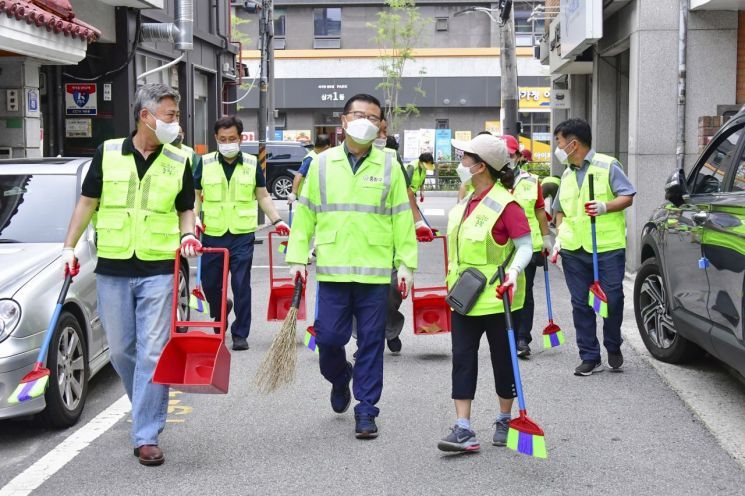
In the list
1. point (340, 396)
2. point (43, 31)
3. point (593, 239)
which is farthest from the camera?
point (43, 31)

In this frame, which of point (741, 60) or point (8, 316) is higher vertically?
point (741, 60)

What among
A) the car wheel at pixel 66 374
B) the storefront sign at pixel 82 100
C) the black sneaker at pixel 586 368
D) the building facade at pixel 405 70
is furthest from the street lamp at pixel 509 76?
the building facade at pixel 405 70

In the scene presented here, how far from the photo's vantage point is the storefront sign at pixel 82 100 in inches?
725

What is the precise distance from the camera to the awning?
11.2m

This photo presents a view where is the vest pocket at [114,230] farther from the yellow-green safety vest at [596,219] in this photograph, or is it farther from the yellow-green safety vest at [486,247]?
the yellow-green safety vest at [596,219]

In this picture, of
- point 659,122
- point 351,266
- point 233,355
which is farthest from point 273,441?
point 659,122

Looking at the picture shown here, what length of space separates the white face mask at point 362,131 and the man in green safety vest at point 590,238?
226cm

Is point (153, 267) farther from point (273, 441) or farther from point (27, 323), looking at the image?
point (273, 441)

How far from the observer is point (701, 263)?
670cm

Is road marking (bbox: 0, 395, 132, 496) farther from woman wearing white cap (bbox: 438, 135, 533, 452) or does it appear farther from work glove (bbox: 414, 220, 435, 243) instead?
work glove (bbox: 414, 220, 435, 243)

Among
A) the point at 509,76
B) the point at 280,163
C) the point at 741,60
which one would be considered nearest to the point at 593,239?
the point at 741,60

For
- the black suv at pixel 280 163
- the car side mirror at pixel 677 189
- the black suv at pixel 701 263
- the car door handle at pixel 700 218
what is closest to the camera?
the black suv at pixel 701 263

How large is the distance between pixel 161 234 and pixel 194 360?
2.33 feet

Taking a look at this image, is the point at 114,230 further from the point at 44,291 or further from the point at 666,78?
the point at 666,78
